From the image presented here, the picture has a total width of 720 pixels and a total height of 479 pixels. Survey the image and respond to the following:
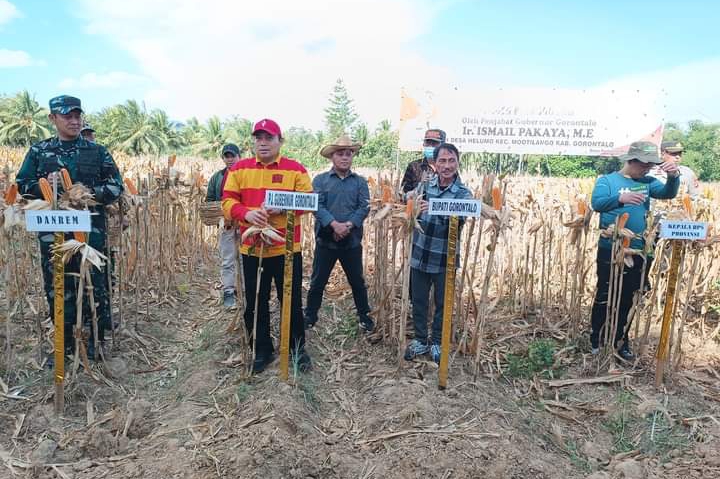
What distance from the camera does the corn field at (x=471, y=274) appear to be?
3783 millimetres

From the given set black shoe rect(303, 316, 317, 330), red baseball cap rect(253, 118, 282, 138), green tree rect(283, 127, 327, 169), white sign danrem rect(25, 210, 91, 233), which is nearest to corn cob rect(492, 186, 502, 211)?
red baseball cap rect(253, 118, 282, 138)

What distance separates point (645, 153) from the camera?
384cm

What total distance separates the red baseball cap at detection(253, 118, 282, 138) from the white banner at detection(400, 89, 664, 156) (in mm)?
11687

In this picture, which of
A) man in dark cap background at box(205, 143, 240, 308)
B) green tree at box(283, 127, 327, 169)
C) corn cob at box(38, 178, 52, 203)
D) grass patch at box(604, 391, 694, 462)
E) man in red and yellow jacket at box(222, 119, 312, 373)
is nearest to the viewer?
corn cob at box(38, 178, 52, 203)

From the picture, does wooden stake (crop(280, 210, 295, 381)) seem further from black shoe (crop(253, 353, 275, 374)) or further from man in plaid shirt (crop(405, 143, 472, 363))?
man in plaid shirt (crop(405, 143, 472, 363))

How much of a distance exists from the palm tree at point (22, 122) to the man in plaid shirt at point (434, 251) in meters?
38.2

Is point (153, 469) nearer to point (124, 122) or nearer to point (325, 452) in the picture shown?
point (325, 452)

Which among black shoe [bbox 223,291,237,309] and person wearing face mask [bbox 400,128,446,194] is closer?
person wearing face mask [bbox 400,128,446,194]

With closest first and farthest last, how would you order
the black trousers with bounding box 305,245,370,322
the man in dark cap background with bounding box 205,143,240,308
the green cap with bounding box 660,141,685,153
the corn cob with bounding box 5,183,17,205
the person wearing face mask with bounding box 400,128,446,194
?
the corn cob with bounding box 5,183,17,205, the black trousers with bounding box 305,245,370,322, the person wearing face mask with bounding box 400,128,446,194, the green cap with bounding box 660,141,685,153, the man in dark cap background with bounding box 205,143,240,308

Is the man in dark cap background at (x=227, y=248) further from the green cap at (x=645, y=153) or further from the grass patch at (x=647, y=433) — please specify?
the green cap at (x=645, y=153)

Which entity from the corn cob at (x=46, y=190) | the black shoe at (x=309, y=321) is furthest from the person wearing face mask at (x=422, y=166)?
the corn cob at (x=46, y=190)

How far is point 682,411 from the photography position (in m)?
3.62

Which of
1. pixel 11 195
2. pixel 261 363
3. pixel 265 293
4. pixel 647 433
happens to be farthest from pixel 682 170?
pixel 11 195

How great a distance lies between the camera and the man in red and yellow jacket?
335cm
